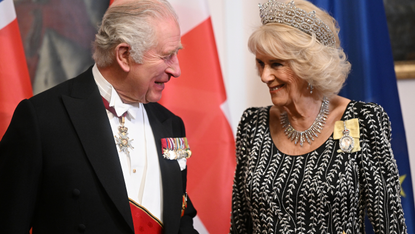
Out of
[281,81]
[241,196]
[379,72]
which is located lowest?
[241,196]

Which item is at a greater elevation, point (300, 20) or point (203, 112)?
point (300, 20)

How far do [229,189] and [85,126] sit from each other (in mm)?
1141

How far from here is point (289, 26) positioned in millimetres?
1545

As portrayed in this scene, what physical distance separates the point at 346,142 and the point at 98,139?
94cm

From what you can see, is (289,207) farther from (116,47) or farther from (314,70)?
(116,47)

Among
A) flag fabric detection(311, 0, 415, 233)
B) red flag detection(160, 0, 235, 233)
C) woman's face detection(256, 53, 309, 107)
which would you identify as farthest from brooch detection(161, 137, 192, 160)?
flag fabric detection(311, 0, 415, 233)

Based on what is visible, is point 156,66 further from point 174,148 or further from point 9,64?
point 9,64

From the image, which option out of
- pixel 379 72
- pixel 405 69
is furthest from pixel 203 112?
pixel 405 69

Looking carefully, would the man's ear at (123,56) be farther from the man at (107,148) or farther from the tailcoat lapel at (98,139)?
the tailcoat lapel at (98,139)

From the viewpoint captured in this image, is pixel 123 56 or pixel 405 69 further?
pixel 405 69

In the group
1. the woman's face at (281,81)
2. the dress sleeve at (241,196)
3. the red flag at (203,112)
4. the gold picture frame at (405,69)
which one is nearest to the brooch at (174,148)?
the dress sleeve at (241,196)

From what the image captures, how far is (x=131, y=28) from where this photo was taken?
4.37ft

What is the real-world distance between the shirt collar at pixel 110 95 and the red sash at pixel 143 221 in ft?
1.08

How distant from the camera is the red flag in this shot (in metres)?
2.16
